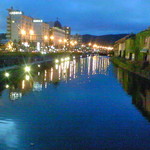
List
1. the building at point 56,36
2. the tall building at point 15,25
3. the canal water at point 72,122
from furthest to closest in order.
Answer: the building at point 56,36
the tall building at point 15,25
the canal water at point 72,122

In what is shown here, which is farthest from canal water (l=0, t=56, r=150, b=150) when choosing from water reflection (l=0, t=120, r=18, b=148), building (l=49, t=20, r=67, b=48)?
building (l=49, t=20, r=67, b=48)

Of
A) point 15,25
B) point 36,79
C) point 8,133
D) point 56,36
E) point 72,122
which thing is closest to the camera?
point 8,133

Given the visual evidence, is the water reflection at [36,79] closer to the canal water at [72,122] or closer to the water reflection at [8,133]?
the canal water at [72,122]

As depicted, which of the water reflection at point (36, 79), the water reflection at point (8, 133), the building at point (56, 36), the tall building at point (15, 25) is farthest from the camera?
the building at point (56, 36)

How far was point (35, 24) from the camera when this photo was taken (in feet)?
422

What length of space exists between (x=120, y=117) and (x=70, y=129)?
10.0 ft

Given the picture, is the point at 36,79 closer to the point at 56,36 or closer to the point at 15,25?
the point at 15,25

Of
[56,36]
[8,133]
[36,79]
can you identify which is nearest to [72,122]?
[8,133]

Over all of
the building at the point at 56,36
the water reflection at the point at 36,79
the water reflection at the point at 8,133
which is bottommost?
the water reflection at the point at 36,79

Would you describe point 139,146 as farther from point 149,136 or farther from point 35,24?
point 35,24

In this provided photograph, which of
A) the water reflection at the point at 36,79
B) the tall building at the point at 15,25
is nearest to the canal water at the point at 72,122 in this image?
the water reflection at the point at 36,79

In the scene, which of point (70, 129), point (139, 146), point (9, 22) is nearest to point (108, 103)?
point (70, 129)

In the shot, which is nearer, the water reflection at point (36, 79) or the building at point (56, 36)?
the water reflection at point (36, 79)

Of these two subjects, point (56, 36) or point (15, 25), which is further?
point (56, 36)
